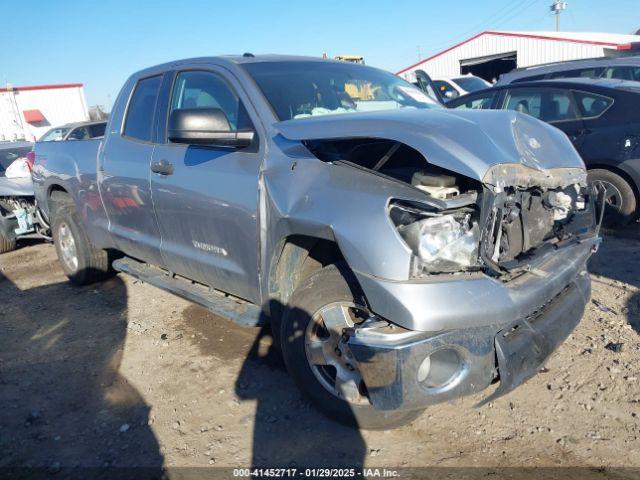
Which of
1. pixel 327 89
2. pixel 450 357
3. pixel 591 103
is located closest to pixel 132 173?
pixel 327 89

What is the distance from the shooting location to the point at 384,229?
2217 mm

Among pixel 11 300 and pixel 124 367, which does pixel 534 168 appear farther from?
pixel 11 300

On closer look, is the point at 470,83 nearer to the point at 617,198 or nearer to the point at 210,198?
the point at 617,198

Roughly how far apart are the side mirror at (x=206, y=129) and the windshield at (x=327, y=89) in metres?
0.29

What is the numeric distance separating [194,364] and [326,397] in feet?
4.24

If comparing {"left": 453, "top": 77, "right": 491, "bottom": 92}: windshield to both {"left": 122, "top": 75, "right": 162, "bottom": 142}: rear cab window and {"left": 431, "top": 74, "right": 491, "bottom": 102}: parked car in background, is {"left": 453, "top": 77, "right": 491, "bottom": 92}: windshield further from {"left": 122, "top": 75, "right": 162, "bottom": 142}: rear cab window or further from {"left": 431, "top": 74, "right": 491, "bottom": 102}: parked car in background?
{"left": 122, "top": 75, "right": 162, "bottom": 142}: rear cab window

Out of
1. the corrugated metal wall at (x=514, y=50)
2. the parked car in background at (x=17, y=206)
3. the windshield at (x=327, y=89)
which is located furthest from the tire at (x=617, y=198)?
the corrugated metal wall at (x=514, y=50)

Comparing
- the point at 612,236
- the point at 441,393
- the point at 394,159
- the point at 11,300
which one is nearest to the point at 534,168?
the point at 394,159

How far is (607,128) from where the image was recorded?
18.1 ft

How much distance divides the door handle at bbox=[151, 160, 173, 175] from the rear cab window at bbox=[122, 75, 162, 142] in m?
0.36

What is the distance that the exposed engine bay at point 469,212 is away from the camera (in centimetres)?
225

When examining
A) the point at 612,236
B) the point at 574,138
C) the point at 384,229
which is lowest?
the point at 612,236

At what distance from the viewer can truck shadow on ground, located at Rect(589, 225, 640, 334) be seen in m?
3.87

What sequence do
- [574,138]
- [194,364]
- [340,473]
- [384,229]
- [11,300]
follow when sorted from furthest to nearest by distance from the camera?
[574,138] → [11,300] → [194,364] → [340,473] → [384,229]
